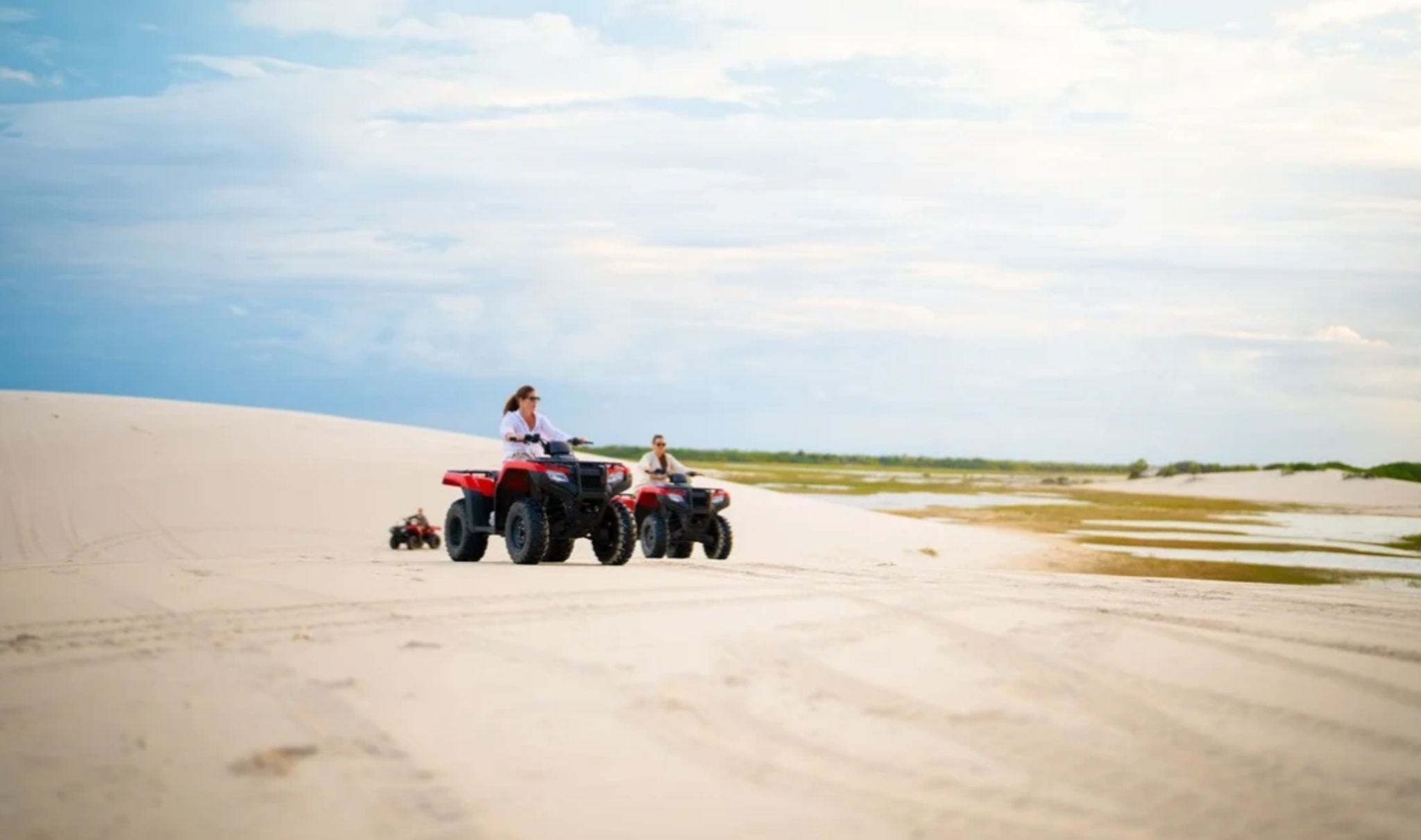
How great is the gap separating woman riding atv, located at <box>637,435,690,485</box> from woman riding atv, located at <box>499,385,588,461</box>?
2835 millimetres

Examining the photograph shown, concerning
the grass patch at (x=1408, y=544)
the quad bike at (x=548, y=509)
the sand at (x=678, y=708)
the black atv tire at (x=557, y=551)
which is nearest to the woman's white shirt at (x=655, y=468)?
the quad bike at (x=548, y=509)

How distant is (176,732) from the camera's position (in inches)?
192

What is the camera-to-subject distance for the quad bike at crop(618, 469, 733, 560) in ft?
51.3

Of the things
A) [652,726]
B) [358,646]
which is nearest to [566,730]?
[652,726]

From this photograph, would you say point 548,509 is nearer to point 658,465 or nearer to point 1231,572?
point 658,465

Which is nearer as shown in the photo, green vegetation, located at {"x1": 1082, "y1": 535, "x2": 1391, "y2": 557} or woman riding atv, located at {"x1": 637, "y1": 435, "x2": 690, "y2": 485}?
woman riding atv, located at {"x1": 637, "y1": 435, "x2": 690, "y2": 485}

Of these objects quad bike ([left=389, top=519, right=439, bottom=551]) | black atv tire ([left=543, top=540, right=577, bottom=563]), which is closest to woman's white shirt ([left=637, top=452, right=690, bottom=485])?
black atv tire ([left=543, top=540, right=577, bottom=563])

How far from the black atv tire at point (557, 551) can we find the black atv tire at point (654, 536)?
8.38ft

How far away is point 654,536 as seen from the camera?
51.2 ft

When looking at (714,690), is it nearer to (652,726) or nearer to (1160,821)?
(652,726)

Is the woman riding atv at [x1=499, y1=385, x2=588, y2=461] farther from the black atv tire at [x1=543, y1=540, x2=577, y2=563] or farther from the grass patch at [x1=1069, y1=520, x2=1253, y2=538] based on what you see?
the grass patch at [x1=1069, y1=520, x2=1253, y2=538]

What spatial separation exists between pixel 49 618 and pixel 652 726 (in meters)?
3.97

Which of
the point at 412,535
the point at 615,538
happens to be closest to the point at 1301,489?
the point at 412,535

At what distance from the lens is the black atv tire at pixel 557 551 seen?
13031 mm
